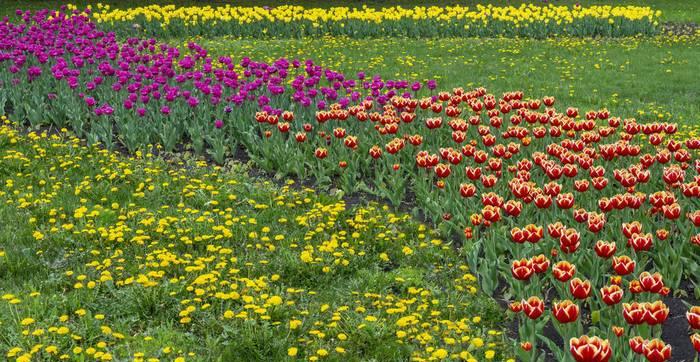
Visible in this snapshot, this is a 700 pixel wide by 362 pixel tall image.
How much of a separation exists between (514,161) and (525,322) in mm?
3893

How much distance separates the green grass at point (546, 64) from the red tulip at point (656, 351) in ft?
30.4

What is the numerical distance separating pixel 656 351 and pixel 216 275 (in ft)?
12.8

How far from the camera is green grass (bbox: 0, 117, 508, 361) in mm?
5520

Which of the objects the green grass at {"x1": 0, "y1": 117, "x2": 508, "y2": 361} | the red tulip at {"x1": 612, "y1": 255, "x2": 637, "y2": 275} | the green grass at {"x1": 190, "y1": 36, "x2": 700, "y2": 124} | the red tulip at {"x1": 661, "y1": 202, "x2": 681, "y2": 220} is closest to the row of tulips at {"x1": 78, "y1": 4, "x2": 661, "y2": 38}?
the green grass at {"x1": 190, "y1": 36, "x2": 700, "y2": 124}

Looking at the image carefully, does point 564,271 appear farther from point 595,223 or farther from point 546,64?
point 546,64

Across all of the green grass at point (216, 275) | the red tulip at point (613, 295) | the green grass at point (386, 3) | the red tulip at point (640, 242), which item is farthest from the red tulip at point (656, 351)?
the green grass at point (386, 3)

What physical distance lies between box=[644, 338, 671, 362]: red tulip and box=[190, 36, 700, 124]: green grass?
9.25 m

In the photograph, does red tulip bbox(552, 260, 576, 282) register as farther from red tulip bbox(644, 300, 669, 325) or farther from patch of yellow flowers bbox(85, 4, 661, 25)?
patch of yellow flowers bbox(85, 4, 661, 25)

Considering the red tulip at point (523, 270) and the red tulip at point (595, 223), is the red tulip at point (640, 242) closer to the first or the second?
the red tulip at point (595, 223)

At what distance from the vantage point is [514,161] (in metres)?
8.91

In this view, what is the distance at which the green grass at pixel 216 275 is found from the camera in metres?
5.52

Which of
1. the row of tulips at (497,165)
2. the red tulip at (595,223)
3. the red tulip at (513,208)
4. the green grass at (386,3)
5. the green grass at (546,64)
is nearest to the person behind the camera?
the row of tulips at (497,165)

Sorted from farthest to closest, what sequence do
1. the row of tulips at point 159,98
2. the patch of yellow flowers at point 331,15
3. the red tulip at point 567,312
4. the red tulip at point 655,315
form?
the patch of yellow flowers at point 331,15
the row of tulips at point 159,98
the red tulip at point 567,312
the red tulip at point 655,315

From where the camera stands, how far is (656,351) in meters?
3.90
